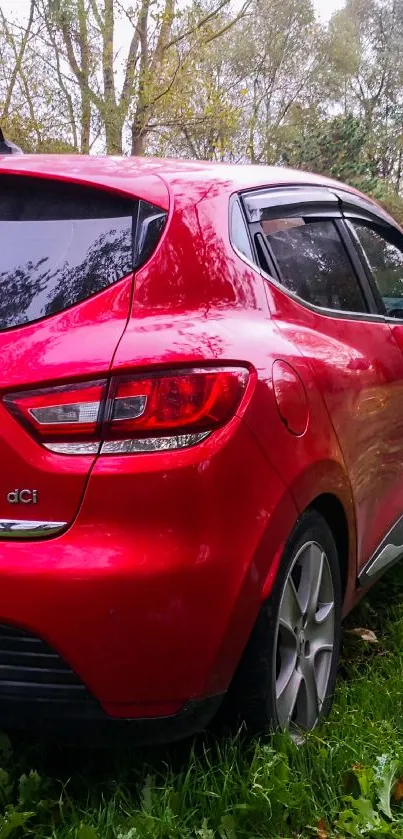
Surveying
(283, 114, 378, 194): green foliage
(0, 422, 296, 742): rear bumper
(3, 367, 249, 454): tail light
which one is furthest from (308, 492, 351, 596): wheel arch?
(283, 114, 378, 194): green foliage

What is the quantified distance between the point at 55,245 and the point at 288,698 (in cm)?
131

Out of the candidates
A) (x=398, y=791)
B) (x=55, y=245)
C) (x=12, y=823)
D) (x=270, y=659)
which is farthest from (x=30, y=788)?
(x=55, y=245)

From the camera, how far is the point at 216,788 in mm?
1871

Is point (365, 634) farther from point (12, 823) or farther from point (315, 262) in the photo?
point (12, 823)

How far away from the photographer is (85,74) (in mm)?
20109

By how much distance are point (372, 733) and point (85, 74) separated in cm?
2066

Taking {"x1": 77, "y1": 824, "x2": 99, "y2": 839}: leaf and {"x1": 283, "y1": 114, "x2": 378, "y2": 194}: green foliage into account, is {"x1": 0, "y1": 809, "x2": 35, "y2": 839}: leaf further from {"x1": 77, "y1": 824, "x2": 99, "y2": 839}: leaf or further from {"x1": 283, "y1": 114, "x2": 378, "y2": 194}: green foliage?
{"x1": 283, "y1": 114, "x2": 378, "y2": 194}: green foliage

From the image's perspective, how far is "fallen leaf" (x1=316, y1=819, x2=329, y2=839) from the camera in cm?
179

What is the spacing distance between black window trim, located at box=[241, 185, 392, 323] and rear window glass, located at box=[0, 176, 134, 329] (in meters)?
0.46

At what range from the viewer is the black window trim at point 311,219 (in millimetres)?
2240

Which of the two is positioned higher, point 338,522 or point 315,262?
point 315,262

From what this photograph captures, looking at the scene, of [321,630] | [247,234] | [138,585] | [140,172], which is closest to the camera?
[138,585]

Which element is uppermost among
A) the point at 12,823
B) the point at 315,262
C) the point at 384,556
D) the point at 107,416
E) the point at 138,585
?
the point at 315,262

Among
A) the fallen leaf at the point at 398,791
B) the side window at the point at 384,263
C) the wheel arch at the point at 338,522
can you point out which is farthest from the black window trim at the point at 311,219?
the fallen leaf at the point at 398,791
